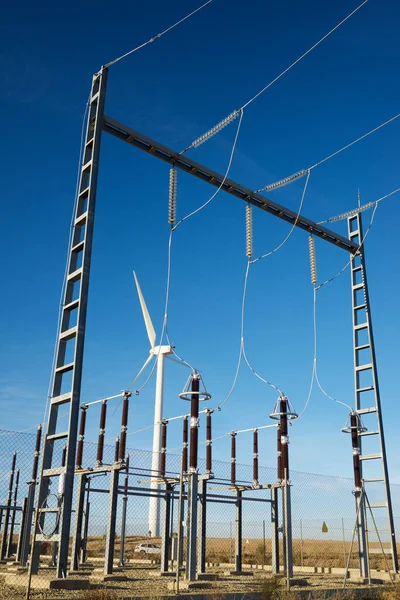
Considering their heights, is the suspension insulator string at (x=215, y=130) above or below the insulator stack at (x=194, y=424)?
above

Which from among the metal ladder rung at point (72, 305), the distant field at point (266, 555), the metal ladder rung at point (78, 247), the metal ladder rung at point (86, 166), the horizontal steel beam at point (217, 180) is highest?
the horizontal steel beam at point (217, 180)

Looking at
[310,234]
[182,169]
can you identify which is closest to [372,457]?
[310,234]

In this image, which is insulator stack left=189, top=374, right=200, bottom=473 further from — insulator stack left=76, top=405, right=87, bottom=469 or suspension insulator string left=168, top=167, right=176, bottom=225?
insulator stack left=76, top=405, right=87, bottom=469

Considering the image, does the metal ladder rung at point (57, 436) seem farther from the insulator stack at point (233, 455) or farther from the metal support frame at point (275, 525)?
the insulator stack at point (233, 455)

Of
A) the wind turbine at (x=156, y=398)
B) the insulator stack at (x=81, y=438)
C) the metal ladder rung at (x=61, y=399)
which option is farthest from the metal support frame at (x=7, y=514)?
the metal ladder rung at (x=61, y=399)

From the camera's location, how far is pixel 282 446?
1402 centimetres

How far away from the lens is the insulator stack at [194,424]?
1265 cm

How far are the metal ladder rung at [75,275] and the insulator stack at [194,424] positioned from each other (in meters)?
3.20

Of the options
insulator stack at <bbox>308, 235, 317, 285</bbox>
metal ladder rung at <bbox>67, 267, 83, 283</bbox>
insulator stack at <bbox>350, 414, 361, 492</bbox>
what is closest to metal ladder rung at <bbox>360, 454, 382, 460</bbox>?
insulator stack at <bbox>350, 414, 361, 492</bbox>

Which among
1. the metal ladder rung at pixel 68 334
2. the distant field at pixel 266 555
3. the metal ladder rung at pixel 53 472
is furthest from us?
the distant field at pixel 266 555

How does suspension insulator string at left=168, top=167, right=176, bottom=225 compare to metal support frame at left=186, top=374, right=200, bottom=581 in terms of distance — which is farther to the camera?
suspension insulator string at left=168, top=167, right=176, bottom=225

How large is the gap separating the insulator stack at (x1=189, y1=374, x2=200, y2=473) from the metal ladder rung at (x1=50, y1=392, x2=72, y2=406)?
8.98ft

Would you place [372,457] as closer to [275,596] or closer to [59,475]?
[275,596]

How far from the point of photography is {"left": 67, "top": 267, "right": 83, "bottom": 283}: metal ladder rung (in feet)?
40.4
